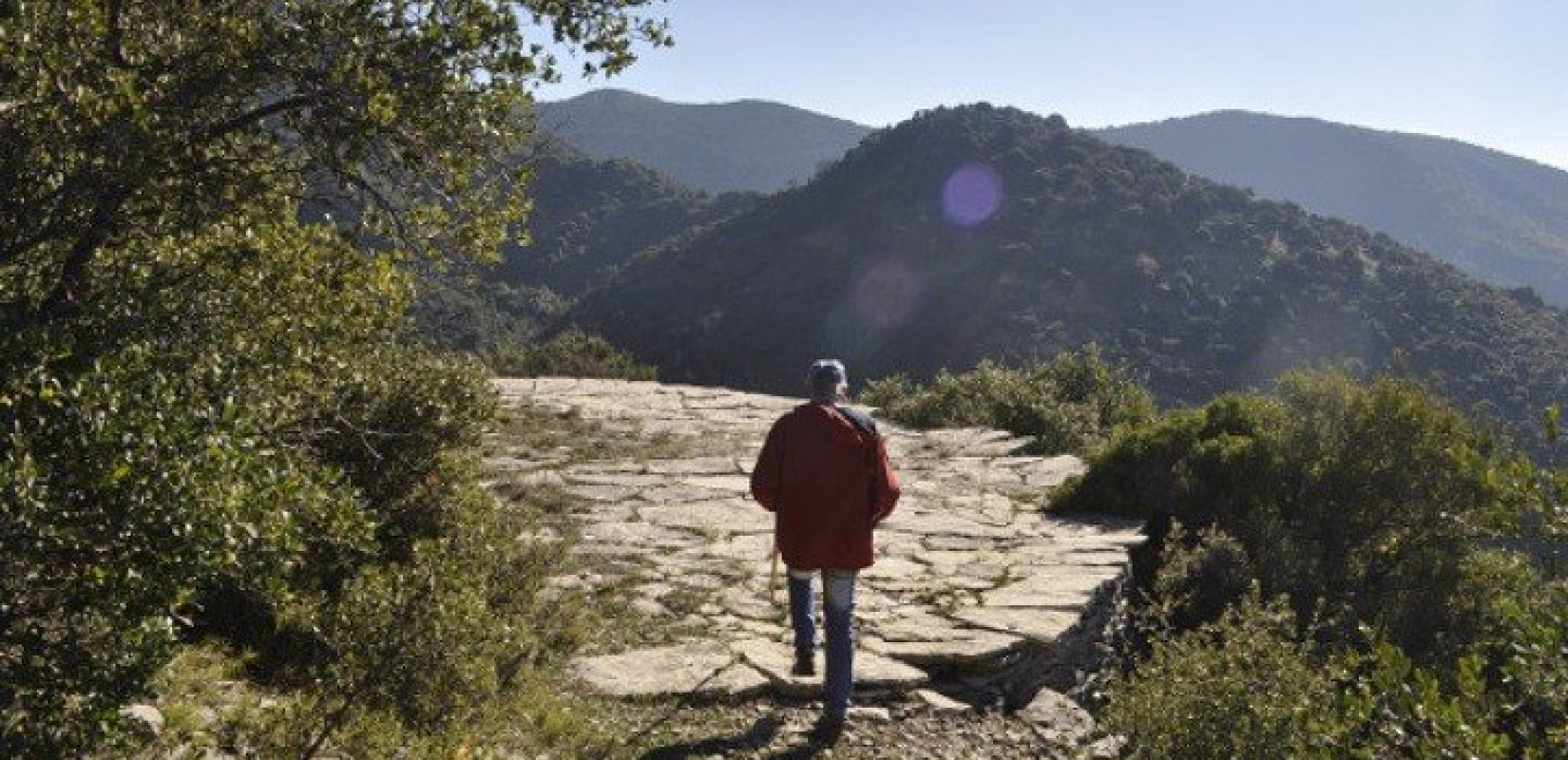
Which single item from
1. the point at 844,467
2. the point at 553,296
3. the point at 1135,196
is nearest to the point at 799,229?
the point at 553,296

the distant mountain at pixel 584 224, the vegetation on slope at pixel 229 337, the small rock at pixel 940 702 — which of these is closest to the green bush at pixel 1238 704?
the small rock at pixel 940 702

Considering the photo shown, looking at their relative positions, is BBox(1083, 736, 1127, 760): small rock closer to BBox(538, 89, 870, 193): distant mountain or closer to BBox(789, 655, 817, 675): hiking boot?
BBox(789, 655, 817, 675): hiking boot

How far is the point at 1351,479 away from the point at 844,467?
698 cm

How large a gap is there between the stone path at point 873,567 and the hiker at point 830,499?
0.52 m

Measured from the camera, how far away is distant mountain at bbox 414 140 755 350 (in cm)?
6069

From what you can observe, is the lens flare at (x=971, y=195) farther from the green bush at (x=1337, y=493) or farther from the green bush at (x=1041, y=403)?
the green bush at (x=1337, y=493)

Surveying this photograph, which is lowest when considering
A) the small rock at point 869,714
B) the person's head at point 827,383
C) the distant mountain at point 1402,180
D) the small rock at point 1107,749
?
the small rock at point 1107,749

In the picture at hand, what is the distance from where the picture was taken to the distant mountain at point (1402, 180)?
15750cm

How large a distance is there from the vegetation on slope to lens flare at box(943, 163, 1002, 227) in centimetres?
5713

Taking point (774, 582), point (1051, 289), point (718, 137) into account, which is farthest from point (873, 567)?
point (718, 137)

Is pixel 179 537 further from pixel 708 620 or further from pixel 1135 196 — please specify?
pixel 1135 196

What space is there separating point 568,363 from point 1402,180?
18282 cm

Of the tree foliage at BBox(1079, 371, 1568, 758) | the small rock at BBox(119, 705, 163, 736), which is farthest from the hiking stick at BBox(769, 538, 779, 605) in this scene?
the small rock at BBox(119, 705, 163, 736)

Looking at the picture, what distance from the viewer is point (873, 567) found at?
8227mm
